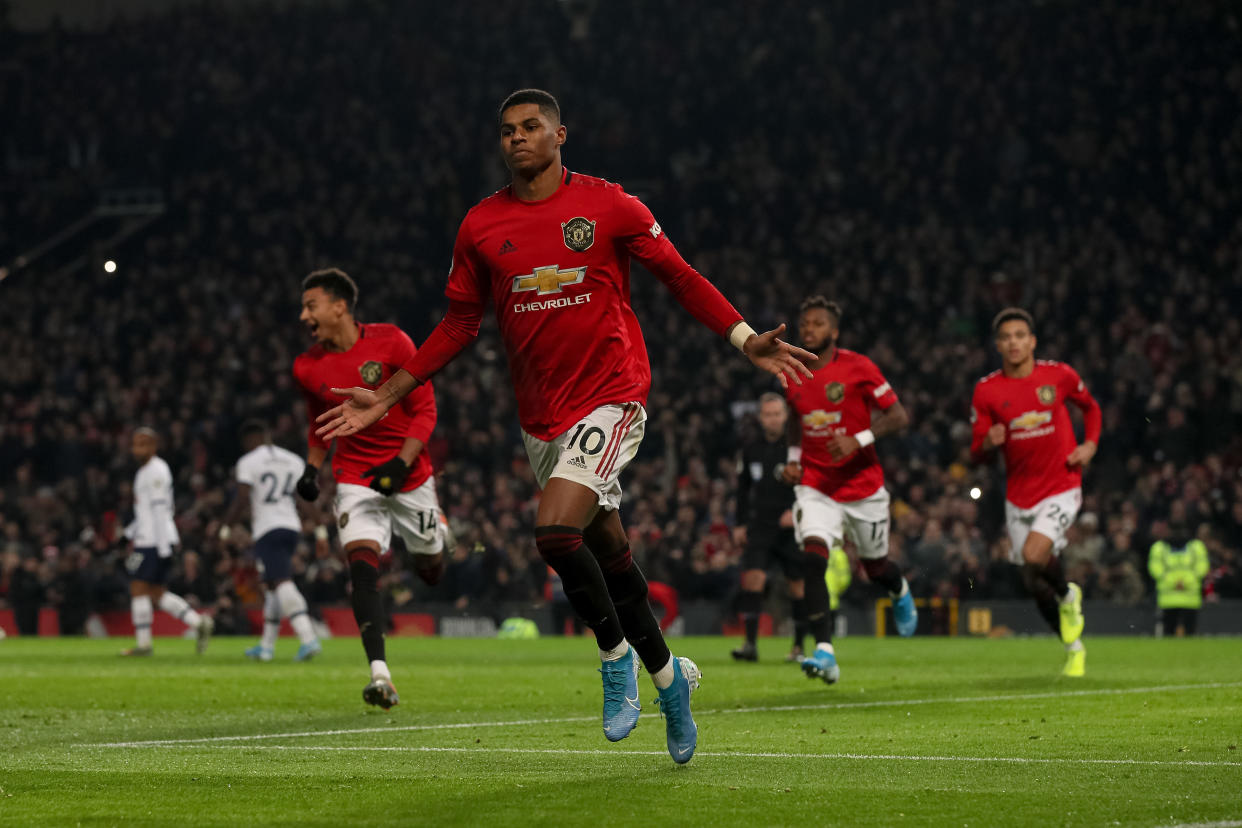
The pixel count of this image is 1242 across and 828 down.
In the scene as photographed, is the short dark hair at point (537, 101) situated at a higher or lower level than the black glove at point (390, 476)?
higher

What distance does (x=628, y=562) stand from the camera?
7.24 metres

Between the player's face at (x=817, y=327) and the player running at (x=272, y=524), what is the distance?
20.8 feet

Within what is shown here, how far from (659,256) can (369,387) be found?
4.63 m

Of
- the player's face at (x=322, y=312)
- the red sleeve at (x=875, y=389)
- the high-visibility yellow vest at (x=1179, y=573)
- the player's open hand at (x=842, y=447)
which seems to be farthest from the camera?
the high-visibility yellow vest at (x=1179, y=573)

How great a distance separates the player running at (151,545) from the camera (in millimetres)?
19016

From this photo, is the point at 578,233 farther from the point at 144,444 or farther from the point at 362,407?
the point at 144,444

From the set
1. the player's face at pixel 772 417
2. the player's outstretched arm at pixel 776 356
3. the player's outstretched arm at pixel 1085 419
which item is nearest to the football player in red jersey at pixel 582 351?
the player's outstretched arm at pixel 776 356

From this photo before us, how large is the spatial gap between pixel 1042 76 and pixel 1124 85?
1.50 meters

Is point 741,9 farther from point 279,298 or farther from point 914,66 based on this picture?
point 279,298

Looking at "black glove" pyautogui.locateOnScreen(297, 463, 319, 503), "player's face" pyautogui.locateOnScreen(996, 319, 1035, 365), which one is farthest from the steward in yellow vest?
"black glove" pyautogui.locateOnScreen(297, 463, 319, 503)

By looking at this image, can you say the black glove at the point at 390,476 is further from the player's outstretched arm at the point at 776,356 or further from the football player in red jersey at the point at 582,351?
the player's outstretched arm at the point at 776,356

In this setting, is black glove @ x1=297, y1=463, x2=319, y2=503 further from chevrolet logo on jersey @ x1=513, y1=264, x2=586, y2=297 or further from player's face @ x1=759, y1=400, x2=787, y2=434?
player's face @ x1=759, y1=400, x2=787, y2=434

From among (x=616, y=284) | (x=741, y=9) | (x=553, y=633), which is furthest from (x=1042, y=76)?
(x=616, y=284)

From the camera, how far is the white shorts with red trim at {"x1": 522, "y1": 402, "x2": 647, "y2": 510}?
6949 millimetres
